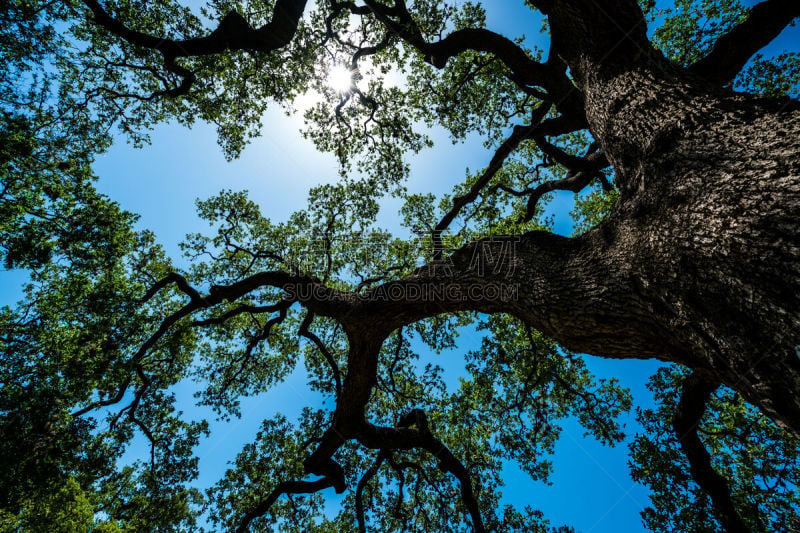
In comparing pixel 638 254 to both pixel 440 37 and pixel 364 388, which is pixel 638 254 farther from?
pixel 440 37

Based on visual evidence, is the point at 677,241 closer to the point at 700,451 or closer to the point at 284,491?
the point at 700,451

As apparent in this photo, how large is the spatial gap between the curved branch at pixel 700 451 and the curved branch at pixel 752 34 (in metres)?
5.03

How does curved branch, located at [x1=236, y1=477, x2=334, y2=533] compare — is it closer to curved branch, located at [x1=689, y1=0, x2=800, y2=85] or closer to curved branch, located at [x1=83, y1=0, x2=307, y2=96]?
curved branch, located at [x1=83, y1=0, x2=307, y2=96]

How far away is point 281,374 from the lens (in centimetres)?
1037

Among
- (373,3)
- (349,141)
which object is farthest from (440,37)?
(349,141)

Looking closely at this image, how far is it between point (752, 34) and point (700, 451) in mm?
6766

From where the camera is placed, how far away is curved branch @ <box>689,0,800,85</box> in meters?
4.46

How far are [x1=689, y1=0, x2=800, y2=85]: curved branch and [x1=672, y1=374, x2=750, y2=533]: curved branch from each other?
16.5 feet

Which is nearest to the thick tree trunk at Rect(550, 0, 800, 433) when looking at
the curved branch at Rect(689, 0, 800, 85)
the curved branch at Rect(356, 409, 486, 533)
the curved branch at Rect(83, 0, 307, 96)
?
the curved branch at Rect(689, 0, 800, 85)

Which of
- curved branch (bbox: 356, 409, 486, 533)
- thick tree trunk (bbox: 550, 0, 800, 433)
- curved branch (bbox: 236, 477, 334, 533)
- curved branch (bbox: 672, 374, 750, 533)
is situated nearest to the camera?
thick tree trunk (bbox: 550, 0, 800, 433)

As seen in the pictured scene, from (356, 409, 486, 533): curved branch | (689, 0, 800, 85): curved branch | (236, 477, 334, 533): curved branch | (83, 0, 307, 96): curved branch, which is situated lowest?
(236, 477, 334, 533): curved branch

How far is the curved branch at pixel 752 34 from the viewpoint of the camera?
446cm

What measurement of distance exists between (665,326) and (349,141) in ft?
30.2

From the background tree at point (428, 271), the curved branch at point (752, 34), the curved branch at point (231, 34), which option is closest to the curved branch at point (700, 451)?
the background tree at point (428, 271)
